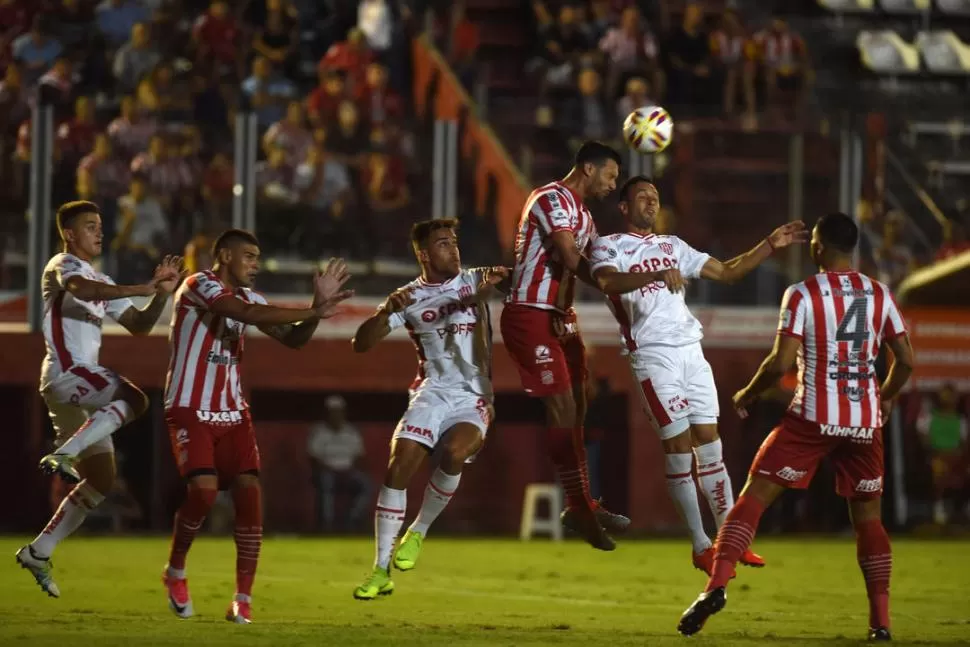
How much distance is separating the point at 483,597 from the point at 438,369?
2852 mm

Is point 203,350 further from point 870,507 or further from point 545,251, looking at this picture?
point 870,507

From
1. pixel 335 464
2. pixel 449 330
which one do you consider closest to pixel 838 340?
pixel 449 330

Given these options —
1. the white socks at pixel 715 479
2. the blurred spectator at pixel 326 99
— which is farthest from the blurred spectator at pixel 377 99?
the white socks at pixel 715 479

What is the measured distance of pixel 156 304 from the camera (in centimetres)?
1211

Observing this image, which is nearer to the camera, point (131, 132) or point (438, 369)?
point (438, 369)

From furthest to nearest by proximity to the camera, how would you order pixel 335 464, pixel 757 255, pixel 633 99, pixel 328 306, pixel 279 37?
pixel 279 37 < pixel 335 464 < pixel 633 99 < pixel 328 306 < pixel 757 255

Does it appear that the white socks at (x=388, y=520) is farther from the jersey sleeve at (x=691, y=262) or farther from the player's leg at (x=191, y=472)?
the jersey sleeve at (x=691, y=262)

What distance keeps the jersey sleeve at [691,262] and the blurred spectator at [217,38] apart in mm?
11476

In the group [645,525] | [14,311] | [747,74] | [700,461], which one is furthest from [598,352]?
[700,461]

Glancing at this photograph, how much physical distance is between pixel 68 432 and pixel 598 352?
1039 centimetres

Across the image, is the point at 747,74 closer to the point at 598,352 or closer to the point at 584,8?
the point at 584,8

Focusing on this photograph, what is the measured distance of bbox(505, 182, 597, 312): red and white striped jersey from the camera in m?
11.6

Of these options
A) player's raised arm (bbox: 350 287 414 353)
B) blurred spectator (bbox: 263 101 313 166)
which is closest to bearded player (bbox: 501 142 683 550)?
player's raised arm (bbox: 350 287 414 353)

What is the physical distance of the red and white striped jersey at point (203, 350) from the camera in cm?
1148
